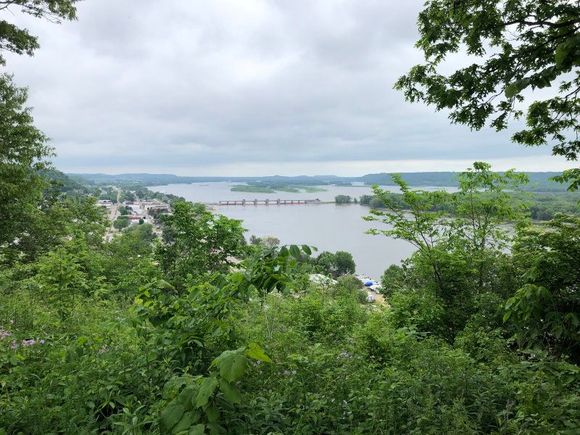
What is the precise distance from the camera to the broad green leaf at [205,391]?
1554mm

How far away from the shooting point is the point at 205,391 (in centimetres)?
158

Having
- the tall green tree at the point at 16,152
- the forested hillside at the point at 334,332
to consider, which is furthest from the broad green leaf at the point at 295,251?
the tall green tree at the point at 16,152

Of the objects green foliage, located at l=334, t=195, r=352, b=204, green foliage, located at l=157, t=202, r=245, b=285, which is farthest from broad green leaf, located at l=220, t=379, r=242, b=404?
green foliage, located at l=334, t=195, r=352, b=204

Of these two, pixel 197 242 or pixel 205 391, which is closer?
pixel 205 391

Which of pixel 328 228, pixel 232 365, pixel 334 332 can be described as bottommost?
pixel 328 228

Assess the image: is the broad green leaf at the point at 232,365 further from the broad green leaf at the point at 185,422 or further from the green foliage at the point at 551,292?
the green foliage at the point at 551,292

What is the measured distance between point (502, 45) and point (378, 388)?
4.19m

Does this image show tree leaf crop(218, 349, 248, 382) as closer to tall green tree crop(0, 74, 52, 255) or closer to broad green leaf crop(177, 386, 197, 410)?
broad green leaf crop(177, 386, 197, 410)

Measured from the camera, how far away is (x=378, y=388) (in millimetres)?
2326

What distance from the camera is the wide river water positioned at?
10.6 metres

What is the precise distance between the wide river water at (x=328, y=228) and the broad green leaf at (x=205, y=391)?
553 centimetres

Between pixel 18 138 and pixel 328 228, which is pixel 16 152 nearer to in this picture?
pixel 18 138

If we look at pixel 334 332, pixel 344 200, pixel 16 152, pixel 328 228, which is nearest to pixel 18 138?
pixel 16 152

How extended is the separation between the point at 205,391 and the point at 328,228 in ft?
68.8
